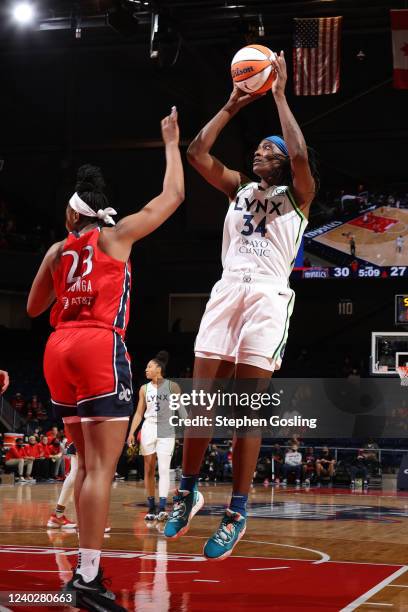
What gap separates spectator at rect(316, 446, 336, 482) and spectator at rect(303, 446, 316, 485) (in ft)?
0.42

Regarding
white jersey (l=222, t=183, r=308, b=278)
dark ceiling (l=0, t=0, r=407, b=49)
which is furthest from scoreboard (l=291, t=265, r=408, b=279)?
white jersey (l=222, t=183, r=308, b=278)

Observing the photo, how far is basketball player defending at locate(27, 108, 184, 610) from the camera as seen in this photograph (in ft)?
15.4

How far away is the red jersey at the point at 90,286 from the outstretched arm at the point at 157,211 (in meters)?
0.11

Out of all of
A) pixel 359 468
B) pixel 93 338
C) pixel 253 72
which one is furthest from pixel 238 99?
pixel 359 468

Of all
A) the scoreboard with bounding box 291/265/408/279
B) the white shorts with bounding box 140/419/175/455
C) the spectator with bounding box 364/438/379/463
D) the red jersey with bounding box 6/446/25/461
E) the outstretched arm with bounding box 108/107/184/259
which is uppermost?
the scoreboard with bounding box 291/265/408/279

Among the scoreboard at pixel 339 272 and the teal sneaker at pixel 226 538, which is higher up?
the scoreboard at pixel 339 272

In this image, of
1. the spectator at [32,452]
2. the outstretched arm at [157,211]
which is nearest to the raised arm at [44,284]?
the outstretched arm at [157,211]

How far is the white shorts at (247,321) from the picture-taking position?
16.5 feet

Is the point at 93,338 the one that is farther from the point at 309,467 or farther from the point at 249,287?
the point at 309,467

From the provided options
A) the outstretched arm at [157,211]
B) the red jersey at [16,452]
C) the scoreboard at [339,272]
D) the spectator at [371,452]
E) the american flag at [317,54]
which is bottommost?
the red jersey at [16,452]

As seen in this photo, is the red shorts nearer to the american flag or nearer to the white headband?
the white headband

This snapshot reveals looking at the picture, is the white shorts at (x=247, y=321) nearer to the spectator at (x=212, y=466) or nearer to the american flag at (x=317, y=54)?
the american flag at (x=317, y=54)

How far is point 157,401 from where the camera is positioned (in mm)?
11273

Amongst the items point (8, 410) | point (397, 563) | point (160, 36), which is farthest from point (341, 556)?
point (8, 410)
